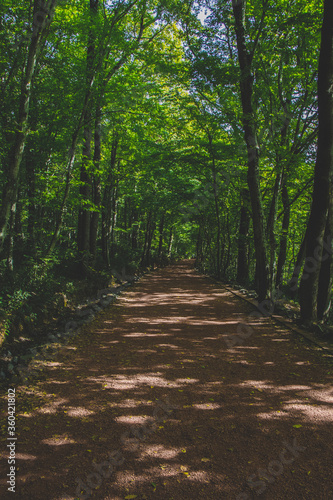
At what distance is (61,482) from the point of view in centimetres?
233

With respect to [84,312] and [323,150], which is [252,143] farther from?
[84,312]

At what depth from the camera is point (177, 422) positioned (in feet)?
10.4

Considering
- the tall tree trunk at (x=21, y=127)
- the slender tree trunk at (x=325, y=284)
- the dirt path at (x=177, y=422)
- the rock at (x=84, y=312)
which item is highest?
the tall tree trunk at (x=21, y=127)

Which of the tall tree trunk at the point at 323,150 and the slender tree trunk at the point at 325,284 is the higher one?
the tall tree trunk at the point at 323,150

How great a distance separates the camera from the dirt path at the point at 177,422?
2.33 meters

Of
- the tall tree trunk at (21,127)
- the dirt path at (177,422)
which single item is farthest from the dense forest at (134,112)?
the dirt path at (177,422)

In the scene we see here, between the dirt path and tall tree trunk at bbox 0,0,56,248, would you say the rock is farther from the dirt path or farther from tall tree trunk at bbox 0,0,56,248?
tall tree trunk at bbox 0,0,56,248

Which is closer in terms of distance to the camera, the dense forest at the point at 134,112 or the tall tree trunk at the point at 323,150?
the tall tree trunk at the point at 323,150

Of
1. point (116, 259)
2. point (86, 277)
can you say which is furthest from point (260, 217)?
point (116, 259)

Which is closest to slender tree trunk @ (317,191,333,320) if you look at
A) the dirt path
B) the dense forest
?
the dense forest

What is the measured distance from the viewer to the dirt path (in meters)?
2.33

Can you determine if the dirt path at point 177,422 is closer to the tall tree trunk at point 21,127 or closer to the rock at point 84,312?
the rock at point 84,312

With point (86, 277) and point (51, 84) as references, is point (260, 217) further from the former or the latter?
point (51, 84)

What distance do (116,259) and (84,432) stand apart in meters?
14.4
